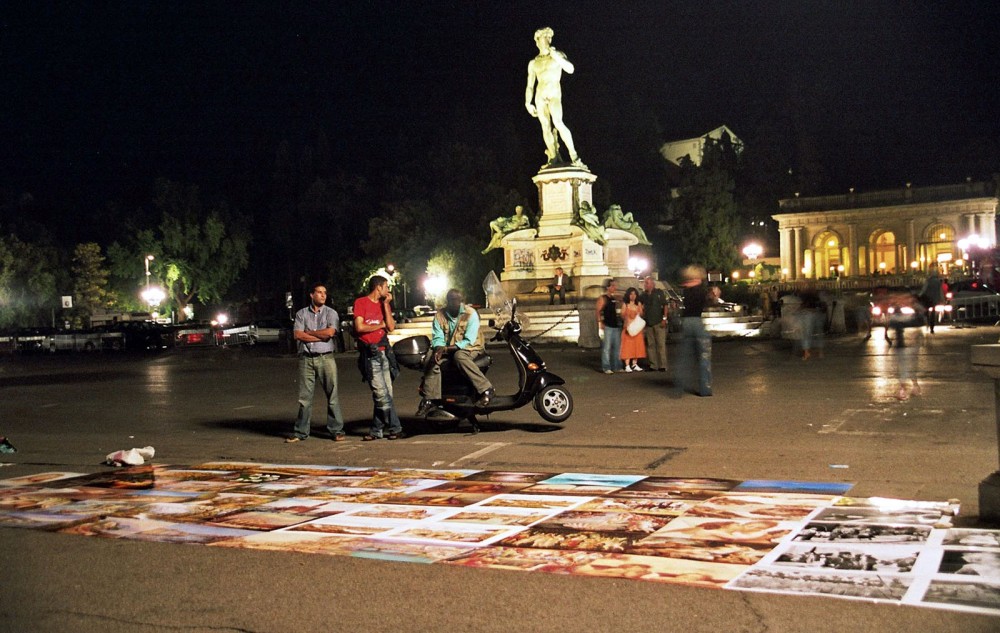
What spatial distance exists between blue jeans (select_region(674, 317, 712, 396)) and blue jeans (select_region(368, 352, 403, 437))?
4.59 metres

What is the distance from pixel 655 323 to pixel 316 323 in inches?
360

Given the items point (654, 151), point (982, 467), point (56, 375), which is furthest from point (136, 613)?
point (654, 151)

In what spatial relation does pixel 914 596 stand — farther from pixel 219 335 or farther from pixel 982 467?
pixel 219 335

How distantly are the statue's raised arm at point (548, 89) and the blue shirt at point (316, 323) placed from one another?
87.0ft

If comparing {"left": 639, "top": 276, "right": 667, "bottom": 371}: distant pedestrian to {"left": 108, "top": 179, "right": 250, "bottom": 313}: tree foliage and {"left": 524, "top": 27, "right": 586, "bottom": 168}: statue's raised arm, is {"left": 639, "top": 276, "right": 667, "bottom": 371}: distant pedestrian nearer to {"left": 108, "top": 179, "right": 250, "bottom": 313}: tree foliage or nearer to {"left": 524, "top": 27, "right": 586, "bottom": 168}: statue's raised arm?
{"left": 524, "top": 27, "right": 586, "bottom": 168}: statue's raised arm

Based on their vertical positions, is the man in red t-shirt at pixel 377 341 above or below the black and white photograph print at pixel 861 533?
A: above

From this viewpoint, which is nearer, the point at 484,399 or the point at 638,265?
the point at 484,399

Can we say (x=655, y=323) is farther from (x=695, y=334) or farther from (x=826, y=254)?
(x=826, y=254)

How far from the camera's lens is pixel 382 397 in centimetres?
1137

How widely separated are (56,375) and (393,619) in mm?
24518

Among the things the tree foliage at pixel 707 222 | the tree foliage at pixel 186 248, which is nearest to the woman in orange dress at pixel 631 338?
the tree foliage at pixel 707 222

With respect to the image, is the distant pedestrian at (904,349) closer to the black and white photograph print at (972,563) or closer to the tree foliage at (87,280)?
the black and white photograph print at (972,563)

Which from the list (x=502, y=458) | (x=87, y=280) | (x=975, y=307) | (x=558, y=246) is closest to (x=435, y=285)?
(x=558, y=246)

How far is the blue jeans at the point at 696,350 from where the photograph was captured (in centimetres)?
1402
